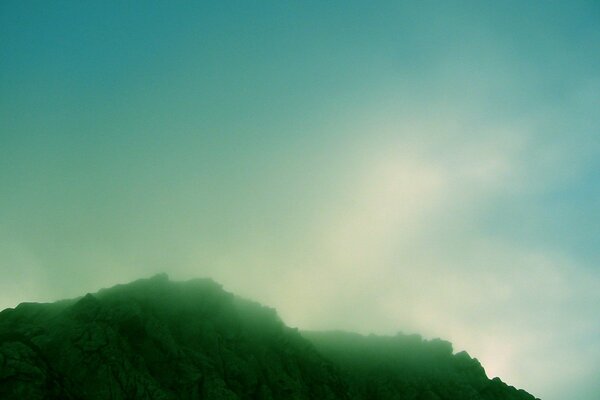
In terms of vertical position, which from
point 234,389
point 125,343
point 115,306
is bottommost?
point 234,389

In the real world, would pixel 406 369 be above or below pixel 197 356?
below

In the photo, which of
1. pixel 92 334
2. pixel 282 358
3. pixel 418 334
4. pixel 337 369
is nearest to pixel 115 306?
pixel 92 334

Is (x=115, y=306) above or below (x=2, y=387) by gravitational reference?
above

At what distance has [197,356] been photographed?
195 ft

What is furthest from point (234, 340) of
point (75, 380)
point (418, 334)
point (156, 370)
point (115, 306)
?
point (418, 334)

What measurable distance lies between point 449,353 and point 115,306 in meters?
83.8

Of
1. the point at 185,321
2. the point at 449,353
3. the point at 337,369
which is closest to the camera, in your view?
the point at 185,321

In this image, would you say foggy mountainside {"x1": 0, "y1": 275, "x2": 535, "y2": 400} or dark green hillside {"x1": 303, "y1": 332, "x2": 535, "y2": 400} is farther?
dark green hillside {"x1": 303, "y1": 332, "x2": 535, "y2": 400}

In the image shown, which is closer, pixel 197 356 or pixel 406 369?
pixel 197 356

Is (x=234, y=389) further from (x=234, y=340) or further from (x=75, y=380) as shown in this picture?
(x=75, y=380)

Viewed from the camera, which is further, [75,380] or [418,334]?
[418,334]

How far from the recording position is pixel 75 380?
4666 centimetres

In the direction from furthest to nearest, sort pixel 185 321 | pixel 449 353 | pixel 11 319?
pixel 449 353
pixel 185 321
pixel 11 319

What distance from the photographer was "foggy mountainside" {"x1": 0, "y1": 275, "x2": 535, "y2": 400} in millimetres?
47344
